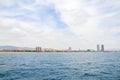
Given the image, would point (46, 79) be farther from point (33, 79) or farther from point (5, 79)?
point (5, 79)

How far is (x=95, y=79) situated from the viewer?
36.4 meters

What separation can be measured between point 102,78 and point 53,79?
989cm

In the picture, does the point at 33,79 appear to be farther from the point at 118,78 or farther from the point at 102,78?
the point at 118,78

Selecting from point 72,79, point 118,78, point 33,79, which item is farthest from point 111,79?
point 33,79

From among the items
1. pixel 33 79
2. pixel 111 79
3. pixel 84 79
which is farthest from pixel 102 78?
pixel 33 79

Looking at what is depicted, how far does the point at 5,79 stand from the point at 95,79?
17.4 meters

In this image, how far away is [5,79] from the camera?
1431 inches

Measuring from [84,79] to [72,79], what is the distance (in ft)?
7.58

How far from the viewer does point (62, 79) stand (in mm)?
36531

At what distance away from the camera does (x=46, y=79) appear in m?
36.6

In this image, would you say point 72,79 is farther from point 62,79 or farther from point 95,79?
point 95,79

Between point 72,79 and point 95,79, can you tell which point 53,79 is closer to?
point 72,79

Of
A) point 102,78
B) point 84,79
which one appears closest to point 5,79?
point 84,79

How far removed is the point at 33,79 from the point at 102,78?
45.1 feet
